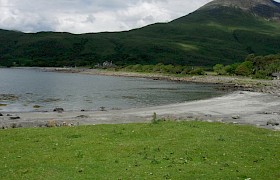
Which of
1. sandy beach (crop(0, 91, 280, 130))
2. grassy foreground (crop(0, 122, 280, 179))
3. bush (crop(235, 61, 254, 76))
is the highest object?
bush (crop(235, 61, 254, 76))

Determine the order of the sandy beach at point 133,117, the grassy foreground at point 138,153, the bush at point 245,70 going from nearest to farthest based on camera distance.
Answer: the grassy foreground at point 138,153
the sandy beach at point 133,117
the bush at point 245,70

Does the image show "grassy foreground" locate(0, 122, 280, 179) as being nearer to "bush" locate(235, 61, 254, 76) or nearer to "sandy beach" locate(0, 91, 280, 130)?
"sandy beach" locate(0, 91, 280, 130)

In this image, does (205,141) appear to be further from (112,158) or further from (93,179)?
(93,179)

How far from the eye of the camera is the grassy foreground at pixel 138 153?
20.0 meters

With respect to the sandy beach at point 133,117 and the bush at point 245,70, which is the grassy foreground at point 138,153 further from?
the bush at point 245,70

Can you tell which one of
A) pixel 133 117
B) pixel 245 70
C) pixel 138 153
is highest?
pixel 245 70

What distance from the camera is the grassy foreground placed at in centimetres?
1997

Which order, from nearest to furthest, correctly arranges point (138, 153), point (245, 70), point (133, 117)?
point (138, 153), point (133, 117), point (245, 70)

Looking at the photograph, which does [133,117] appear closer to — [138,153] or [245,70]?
[138,153]

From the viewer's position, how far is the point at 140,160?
22531 millimetres

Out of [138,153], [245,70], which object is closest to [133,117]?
[138,153]

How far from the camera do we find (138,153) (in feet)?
79.5

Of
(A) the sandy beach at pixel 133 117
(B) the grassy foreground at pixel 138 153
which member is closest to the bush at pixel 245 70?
(A) the sandy beach at pixel 133 117

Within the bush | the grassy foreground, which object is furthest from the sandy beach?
the bush
